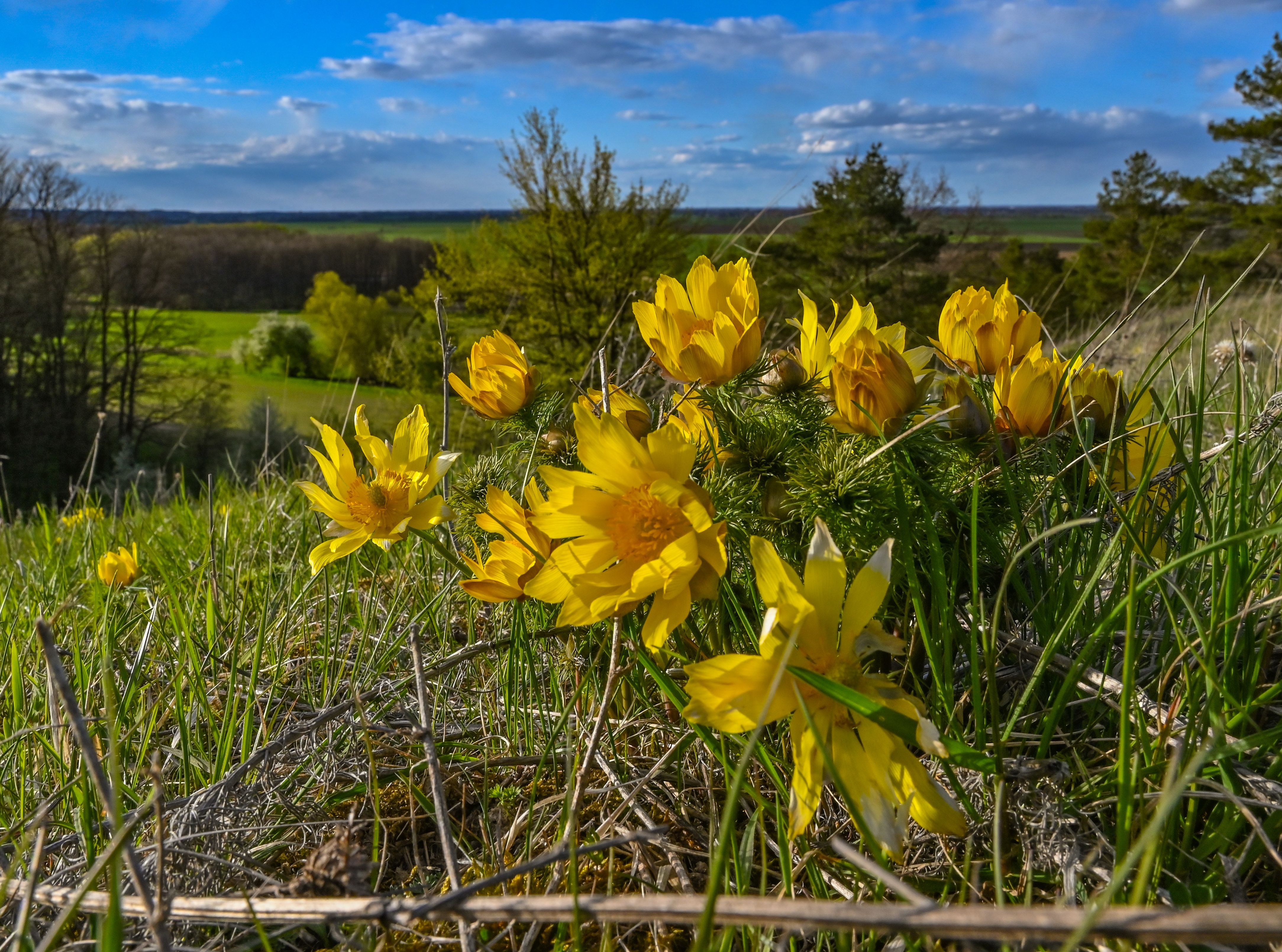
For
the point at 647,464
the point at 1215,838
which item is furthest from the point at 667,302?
the point at 1215,838

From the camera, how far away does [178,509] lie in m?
3.39

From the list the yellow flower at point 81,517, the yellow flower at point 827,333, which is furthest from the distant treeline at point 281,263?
the yellow flower at point 827,333

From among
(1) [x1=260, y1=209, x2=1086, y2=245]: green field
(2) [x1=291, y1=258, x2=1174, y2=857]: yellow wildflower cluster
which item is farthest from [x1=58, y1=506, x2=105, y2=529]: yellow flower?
(1) [x1=260, y1=209, x2=1086, y2=245]: green field

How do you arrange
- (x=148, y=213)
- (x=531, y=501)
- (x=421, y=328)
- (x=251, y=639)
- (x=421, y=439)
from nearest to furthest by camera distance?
(x=531, y=501) < (x=421, y=439) < (x=251, y=639) < (x=421, y=328) < (x=148, y=213)

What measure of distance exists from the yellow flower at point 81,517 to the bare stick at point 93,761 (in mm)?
2558

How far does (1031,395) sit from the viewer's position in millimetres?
977

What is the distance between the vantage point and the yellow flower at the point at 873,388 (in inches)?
32.6

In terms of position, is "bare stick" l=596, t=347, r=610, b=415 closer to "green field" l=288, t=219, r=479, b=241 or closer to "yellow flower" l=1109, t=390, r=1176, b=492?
"yellow flower" l=1109, t=390, r=1176, b=492

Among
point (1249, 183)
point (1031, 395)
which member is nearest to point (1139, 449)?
point (1031, 395)

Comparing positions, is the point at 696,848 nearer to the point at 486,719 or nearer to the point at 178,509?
the point at 486,719

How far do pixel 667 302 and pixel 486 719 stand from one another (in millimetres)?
697

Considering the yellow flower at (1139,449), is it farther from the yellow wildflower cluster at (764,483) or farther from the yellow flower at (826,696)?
the yellow flower at (826,696)

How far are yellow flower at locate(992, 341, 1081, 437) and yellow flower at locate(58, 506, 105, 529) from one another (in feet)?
9.51

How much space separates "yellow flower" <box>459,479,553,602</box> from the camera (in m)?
0.98
